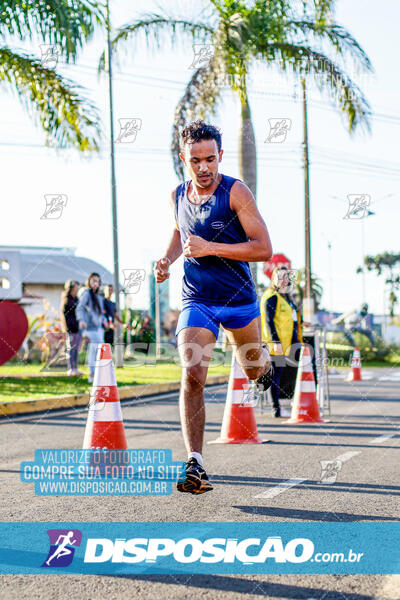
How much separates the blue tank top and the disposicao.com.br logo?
1.47m

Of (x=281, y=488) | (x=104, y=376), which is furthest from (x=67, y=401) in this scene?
(x=281, y=488)

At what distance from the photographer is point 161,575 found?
320 cm

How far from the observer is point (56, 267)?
33281mm

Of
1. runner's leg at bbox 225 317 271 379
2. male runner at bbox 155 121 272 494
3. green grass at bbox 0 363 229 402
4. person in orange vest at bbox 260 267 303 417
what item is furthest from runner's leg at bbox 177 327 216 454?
green grass at bbox 0 363 229 402

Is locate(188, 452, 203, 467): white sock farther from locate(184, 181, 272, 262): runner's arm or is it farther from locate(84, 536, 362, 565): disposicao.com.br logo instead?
locate(184, 181, 272, 262): runner's arm

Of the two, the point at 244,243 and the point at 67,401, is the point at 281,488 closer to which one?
the point at 244,243

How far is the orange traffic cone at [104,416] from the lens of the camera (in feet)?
18.9

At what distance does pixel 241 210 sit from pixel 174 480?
192cm

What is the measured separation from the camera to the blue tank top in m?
4.47

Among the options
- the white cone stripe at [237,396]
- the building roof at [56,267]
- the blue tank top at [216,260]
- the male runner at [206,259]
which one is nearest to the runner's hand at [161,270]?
the male runner at [206,259]

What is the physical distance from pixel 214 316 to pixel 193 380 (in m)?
0.40

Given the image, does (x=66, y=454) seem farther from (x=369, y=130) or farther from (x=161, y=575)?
(x=369, y=130)

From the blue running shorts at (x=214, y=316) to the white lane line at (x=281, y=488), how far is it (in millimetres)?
1031

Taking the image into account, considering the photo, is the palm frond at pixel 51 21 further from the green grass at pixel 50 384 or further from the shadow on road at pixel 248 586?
the shadow on road at pixel 248 586
